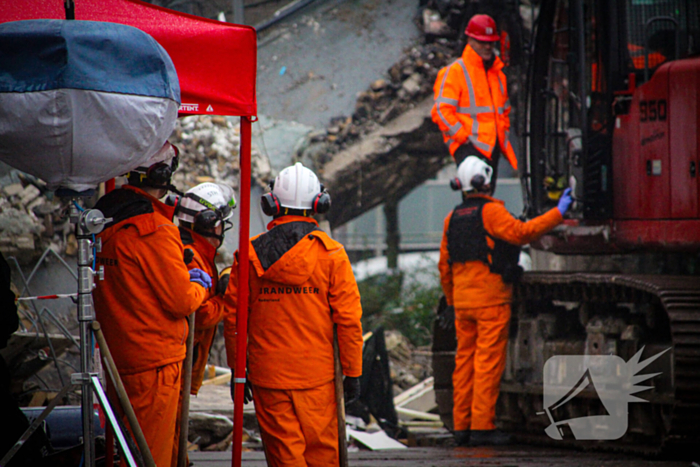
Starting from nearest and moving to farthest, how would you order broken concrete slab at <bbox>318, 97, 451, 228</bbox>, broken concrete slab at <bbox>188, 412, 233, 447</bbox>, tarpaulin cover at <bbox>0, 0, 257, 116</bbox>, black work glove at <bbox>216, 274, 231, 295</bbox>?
tarpaulin cover at <bbox>0, 0, 257, 116</bbox>
black work glove at <bbox>216, 274, 231, 295</bbox>
broken concrete slab at <bbox>188, 412, 233, 447</bbox>
broken concrete slab at <bbox>318, 97, 451, 228</bbox>

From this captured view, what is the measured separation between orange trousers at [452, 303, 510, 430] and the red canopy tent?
2.80m

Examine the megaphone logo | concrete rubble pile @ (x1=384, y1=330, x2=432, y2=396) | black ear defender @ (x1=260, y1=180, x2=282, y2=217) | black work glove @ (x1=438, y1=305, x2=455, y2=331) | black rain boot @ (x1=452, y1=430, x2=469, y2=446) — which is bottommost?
concrete rubble pile @ (x1=384, y1=330, x2=432, y2=396)

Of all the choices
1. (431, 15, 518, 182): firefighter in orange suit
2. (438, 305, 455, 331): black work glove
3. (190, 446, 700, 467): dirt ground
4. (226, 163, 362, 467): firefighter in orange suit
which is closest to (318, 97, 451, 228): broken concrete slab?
(431, 15, 518, 182): firefighter in orange suit

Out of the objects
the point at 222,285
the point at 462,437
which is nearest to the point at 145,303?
the point at 222,285

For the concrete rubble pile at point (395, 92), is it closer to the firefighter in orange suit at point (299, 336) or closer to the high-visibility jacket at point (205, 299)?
the high-visibility jacket at point (205, 299)

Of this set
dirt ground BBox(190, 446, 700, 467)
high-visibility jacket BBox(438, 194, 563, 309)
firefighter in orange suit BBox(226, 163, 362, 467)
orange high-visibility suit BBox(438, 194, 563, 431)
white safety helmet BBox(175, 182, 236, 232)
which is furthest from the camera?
orange high-visibility suit BBox(438, 194, 563, 431)

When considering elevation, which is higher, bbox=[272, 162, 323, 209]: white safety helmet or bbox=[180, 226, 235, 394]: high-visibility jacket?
bbox=[272, 162, 323, 209]: white safety helmet

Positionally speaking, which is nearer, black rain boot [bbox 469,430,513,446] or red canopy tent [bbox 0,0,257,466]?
red canopy tent [bbox 0,0,257,466]

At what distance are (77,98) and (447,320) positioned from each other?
16.1 ft

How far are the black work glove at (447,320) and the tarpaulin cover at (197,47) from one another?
12.6 ft

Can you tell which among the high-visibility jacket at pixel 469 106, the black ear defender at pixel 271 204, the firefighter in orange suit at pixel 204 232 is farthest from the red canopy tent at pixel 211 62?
the high-visibility jacket at pixel 469 106

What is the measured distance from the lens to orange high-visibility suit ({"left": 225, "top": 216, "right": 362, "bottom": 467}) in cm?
418

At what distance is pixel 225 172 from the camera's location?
33.0 ft

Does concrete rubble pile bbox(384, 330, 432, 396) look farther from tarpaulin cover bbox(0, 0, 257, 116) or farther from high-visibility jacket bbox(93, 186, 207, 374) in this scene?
tarpaulin cover bbox(0, 0, 257, 116)
